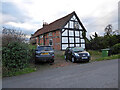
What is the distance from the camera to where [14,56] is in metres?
5.27

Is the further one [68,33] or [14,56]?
[68,33]

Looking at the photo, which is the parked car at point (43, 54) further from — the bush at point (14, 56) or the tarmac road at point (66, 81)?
the tarmac road at point (66, 81)

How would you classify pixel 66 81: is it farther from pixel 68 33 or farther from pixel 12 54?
pixel 68 33

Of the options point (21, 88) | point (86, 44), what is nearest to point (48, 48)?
point (21, 88)

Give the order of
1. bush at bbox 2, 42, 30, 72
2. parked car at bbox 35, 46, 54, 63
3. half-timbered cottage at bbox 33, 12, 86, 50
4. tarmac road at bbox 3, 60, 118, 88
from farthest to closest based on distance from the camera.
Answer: half-timbered cottage at bbox 33, 12, 86, 50
parked car at bbox 35, 46, 54, 63
bush at bbox 2, 42, 30, 72
tarmac road at bbox 3, 60, 118, 88

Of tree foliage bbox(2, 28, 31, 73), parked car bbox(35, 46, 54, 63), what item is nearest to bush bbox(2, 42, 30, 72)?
tree foliage bbox(2, 28, 31, 73)

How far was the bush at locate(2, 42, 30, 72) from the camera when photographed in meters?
5.07

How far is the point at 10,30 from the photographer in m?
6.44

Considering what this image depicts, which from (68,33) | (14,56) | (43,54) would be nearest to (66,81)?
(14,56)

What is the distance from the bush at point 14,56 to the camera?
5066 mm

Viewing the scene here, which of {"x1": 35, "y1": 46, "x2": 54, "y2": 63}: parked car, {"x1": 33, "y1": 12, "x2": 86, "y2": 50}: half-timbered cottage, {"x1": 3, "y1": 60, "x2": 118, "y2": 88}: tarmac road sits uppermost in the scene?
{"x1": 33, "y1": 12, "x2": 86, "y2": 50}: half-timbered cottage

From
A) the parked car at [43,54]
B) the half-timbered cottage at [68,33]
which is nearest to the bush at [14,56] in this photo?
the parked car at [43,54]

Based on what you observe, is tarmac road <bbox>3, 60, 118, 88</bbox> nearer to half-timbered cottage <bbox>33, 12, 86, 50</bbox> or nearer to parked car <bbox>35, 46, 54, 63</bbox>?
parked car <bbox>35, 46, 54, 63</bbox>

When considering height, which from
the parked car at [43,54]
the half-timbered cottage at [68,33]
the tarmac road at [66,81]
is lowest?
the tarmac road at [66,81]
